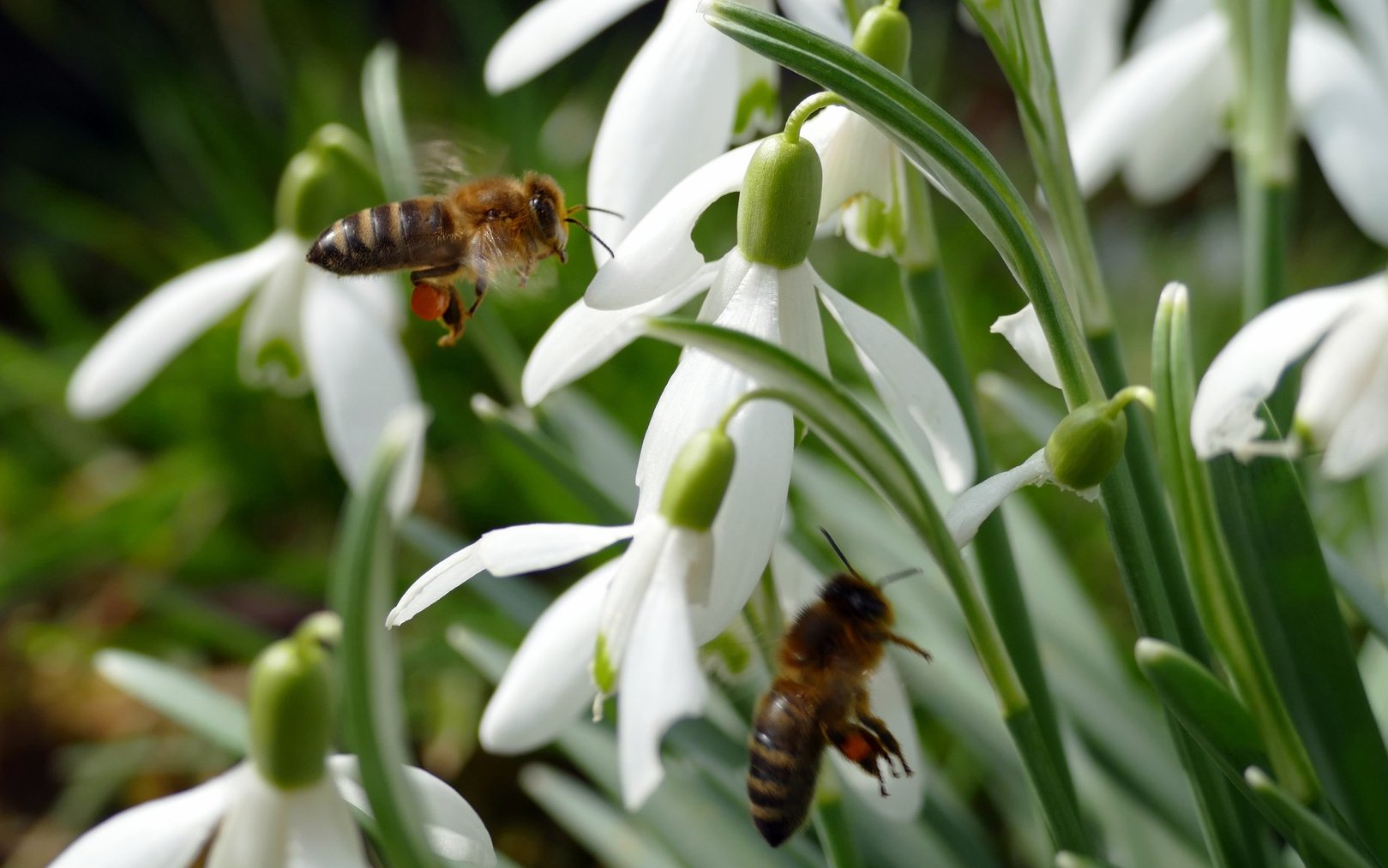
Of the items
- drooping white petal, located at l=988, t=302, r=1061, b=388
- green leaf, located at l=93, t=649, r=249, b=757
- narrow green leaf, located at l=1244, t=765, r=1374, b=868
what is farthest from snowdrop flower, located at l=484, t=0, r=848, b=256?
green leaf, located at l=93, t=649, r=249, b=757

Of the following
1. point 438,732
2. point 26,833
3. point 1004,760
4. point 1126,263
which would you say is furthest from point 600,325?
point 1126,263

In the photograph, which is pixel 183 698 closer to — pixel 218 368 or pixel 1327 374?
pixel 1327 374

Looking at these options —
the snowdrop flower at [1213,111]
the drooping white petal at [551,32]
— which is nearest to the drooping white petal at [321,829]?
the drooping white petal at [551,32]

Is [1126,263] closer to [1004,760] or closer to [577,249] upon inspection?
[577,249]

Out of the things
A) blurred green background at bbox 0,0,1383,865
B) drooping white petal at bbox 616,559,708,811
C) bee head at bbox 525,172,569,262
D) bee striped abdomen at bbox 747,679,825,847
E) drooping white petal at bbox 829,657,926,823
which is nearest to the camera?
drooping white petal at bbox 616,559,708,811

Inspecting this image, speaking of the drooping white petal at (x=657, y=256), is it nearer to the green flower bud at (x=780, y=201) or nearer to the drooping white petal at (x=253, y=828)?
the green flower bud at (x=780, y=201)

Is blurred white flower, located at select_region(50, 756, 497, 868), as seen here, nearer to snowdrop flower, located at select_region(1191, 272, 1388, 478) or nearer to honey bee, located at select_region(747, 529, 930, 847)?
honey bee, located at select_region(747, 529, 930, 847)

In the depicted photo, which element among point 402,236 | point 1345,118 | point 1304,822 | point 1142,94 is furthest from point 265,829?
point 1345,118
